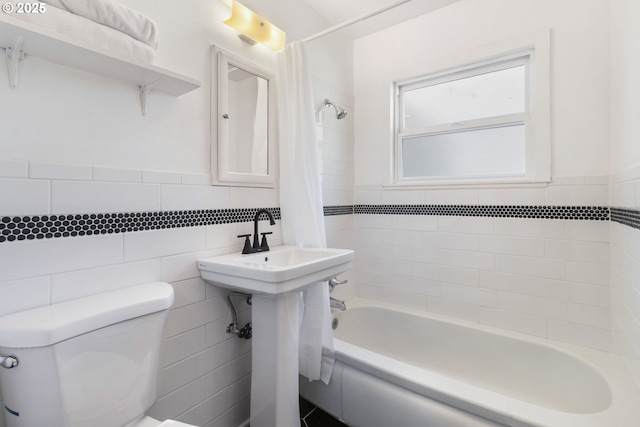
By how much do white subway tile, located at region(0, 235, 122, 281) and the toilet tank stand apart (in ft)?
0.39

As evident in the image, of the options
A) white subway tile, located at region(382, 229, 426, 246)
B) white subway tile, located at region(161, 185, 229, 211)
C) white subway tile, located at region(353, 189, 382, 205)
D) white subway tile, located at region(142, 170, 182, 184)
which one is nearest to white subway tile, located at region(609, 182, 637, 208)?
white subway tile, located at region(382, 229, 426, 246)

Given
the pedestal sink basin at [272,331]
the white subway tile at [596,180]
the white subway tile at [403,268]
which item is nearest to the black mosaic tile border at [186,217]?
the white subway tile at [596,180]

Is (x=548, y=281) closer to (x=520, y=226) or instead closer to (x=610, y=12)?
(x=520, y=226)

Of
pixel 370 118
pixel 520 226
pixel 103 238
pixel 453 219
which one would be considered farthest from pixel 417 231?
pixel 103 238

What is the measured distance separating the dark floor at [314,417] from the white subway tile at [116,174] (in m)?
1.54

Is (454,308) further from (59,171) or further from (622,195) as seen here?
(59,171)

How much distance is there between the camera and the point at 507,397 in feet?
3.96

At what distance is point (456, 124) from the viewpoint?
2.14 metres

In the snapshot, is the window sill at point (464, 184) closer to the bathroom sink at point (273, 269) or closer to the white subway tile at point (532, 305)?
the white subway tile at point (532, 305)

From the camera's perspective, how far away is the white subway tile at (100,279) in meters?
1.03

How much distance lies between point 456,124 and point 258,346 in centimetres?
189

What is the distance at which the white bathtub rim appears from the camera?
1.10 m

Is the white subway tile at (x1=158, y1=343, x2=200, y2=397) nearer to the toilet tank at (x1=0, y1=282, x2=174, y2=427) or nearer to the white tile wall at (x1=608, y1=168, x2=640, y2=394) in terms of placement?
the toilet tank at (x1=0, y1=282, x2=174, y2=427)

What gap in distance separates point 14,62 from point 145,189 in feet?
1.72
